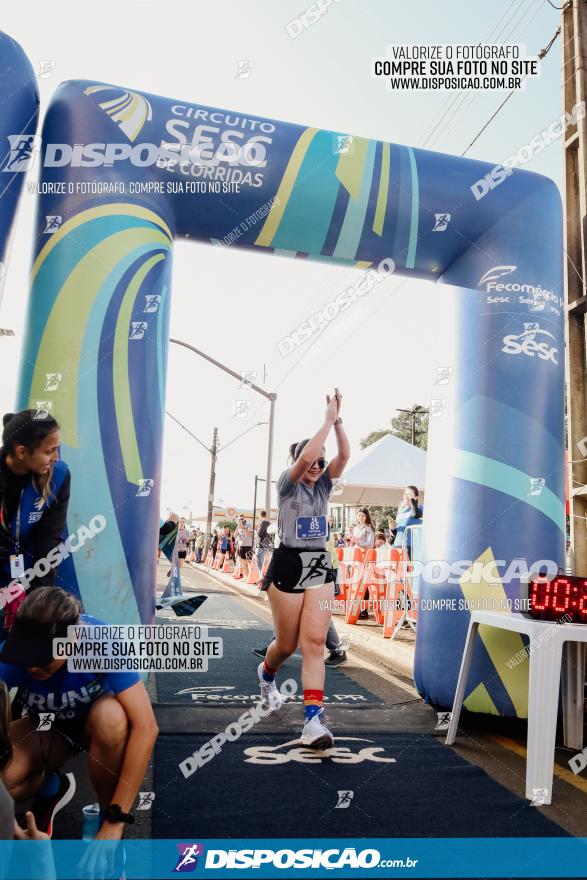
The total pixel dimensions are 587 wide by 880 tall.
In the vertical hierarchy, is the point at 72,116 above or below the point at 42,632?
above

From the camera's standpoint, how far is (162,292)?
4.77 m

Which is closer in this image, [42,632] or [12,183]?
[42,632]

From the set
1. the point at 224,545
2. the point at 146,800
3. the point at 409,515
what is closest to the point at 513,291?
the point at 146,800

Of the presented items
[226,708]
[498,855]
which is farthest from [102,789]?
[226,708]

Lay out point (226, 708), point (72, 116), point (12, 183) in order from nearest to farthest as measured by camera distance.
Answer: point (12, 183)
point (72, 116)
point (226, 708)

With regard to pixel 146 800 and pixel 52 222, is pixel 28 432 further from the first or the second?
pixel 146 800

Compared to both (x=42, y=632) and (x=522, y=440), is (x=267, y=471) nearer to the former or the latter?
(x=522, y=440)

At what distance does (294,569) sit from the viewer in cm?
452

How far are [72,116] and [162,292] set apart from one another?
1268mm

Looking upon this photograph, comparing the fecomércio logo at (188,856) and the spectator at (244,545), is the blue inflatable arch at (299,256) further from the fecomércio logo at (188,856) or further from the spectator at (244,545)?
the spectator at (244,545)

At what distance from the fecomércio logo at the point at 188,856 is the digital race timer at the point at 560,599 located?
82.7 inches

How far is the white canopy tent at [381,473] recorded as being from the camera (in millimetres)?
14953

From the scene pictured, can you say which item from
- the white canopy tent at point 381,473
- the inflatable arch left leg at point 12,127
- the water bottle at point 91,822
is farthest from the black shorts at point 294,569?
the white canopy tent at point 381,473

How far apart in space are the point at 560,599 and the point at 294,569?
160 centimetres
